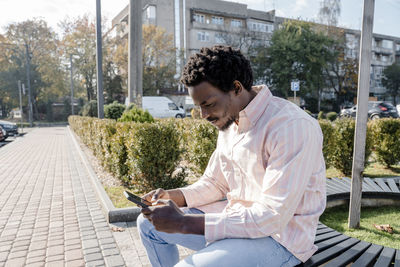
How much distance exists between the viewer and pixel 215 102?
1.84m

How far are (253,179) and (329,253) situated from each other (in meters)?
0.85

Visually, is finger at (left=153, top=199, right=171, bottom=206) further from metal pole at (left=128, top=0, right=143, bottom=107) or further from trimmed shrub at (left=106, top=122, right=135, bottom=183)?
metal pole at (left=128, top=0, right=143, bottom=107)

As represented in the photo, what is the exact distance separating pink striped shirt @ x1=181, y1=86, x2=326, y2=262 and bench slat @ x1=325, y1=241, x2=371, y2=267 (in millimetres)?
410

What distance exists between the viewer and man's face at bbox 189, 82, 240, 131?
1.82 m

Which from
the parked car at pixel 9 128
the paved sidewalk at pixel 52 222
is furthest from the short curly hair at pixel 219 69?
the parked car at pixel 9 128

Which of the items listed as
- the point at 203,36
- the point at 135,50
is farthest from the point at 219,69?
the point at 203,36

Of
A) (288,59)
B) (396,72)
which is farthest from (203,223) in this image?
(396,72)

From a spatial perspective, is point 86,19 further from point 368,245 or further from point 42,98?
point 368,245

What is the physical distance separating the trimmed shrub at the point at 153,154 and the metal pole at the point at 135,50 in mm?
10165

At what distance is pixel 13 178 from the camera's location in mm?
7836

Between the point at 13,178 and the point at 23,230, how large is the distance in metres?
4.05

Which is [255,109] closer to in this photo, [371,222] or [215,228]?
[215,228]

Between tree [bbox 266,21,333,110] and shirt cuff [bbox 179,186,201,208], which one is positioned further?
tree [bbox 266,21,333,110]

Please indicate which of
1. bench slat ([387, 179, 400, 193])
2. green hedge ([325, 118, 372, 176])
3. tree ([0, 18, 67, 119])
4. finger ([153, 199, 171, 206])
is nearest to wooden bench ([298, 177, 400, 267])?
finger ([153, 199, 171, 206])
